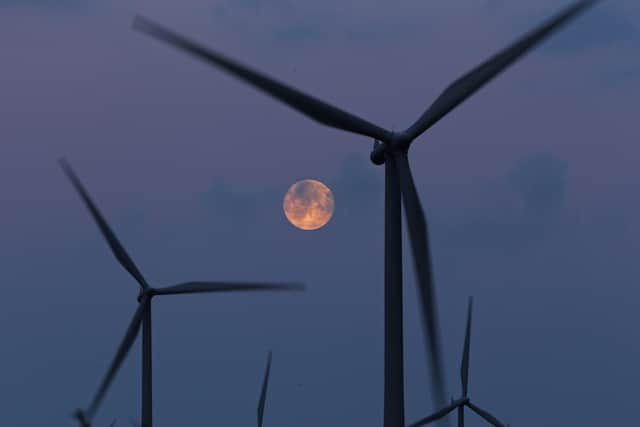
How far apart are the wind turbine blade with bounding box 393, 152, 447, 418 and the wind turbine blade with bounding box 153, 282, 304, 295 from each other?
27.4 ft

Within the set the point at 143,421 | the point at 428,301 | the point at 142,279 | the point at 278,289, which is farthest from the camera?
the point at 142,279

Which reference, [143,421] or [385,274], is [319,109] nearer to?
[385,274]

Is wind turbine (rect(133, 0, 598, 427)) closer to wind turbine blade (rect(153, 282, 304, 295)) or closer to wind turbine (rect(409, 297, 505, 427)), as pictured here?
wind turbine blade (rect(153, 282, 304, 295))

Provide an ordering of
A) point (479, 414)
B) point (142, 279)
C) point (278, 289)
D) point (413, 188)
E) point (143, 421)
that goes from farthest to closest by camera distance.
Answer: point (479, 414)
point (142, 279)
point (143, 421)
point (278, 289)
point (413, 188)

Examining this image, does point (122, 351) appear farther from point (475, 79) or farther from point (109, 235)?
point (475, 79)

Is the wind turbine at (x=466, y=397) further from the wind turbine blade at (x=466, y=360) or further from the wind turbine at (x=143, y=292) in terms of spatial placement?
the wind turbine at (x=143, y=292)

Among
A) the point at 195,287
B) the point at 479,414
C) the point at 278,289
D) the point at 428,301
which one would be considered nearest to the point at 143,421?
the point at 195,287

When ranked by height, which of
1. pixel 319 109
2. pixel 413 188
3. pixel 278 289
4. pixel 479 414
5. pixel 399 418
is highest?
pixel 319 109

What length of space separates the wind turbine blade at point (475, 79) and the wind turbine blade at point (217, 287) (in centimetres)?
850

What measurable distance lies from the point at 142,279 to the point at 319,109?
2459 centimetres

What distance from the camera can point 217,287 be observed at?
46125 mm

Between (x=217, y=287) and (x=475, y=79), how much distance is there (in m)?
19.3

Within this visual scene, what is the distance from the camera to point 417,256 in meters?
27.1

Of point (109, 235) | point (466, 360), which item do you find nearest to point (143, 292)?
point (109, 235)
